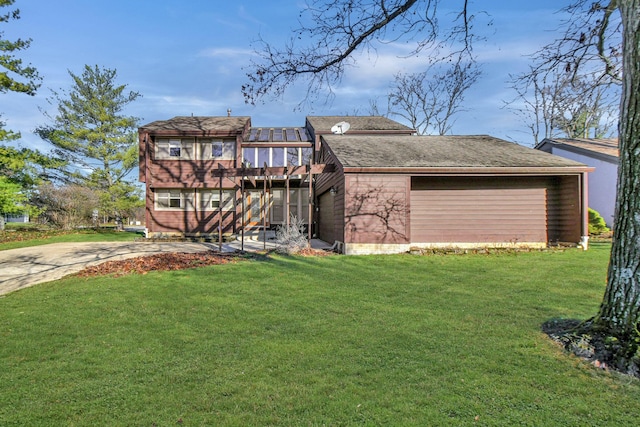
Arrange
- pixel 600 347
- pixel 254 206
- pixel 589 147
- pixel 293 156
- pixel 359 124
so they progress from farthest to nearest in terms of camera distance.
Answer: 1. pixel 359 124
2. pixel 293 156
3. pixel 254 206
4. pixel 589 147
5. pixel 600 347

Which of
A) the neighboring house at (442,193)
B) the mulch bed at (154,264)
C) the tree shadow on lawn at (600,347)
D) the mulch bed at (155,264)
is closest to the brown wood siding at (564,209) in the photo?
the neighboring house at (442,193)

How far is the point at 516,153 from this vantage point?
12.6 meters

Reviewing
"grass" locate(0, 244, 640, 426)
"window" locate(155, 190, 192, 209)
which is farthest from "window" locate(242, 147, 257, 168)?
"grass" locate(0, 244, 640, 426)

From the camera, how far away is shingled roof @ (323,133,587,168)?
37.2 feet

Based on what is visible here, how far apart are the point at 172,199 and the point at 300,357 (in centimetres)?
1614

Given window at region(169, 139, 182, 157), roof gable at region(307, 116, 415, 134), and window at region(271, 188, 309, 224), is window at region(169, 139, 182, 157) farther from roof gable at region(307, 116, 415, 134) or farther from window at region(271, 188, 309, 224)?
roof gable at region(307, 116, 415, 134)

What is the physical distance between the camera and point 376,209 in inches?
441

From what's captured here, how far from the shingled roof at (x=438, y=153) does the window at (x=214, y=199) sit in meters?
6.26

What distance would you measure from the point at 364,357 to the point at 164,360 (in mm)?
1916

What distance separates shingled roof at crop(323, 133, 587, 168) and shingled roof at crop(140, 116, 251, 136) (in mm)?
5851

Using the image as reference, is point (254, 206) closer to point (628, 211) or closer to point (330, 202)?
point (330, 202)

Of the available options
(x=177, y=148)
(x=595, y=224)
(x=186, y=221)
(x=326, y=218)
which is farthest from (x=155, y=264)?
(x=595, y=224)

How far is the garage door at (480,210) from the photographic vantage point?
11.9 m

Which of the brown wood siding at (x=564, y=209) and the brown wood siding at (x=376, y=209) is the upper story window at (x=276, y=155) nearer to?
the brown wood siding at (x=376, y=209)
